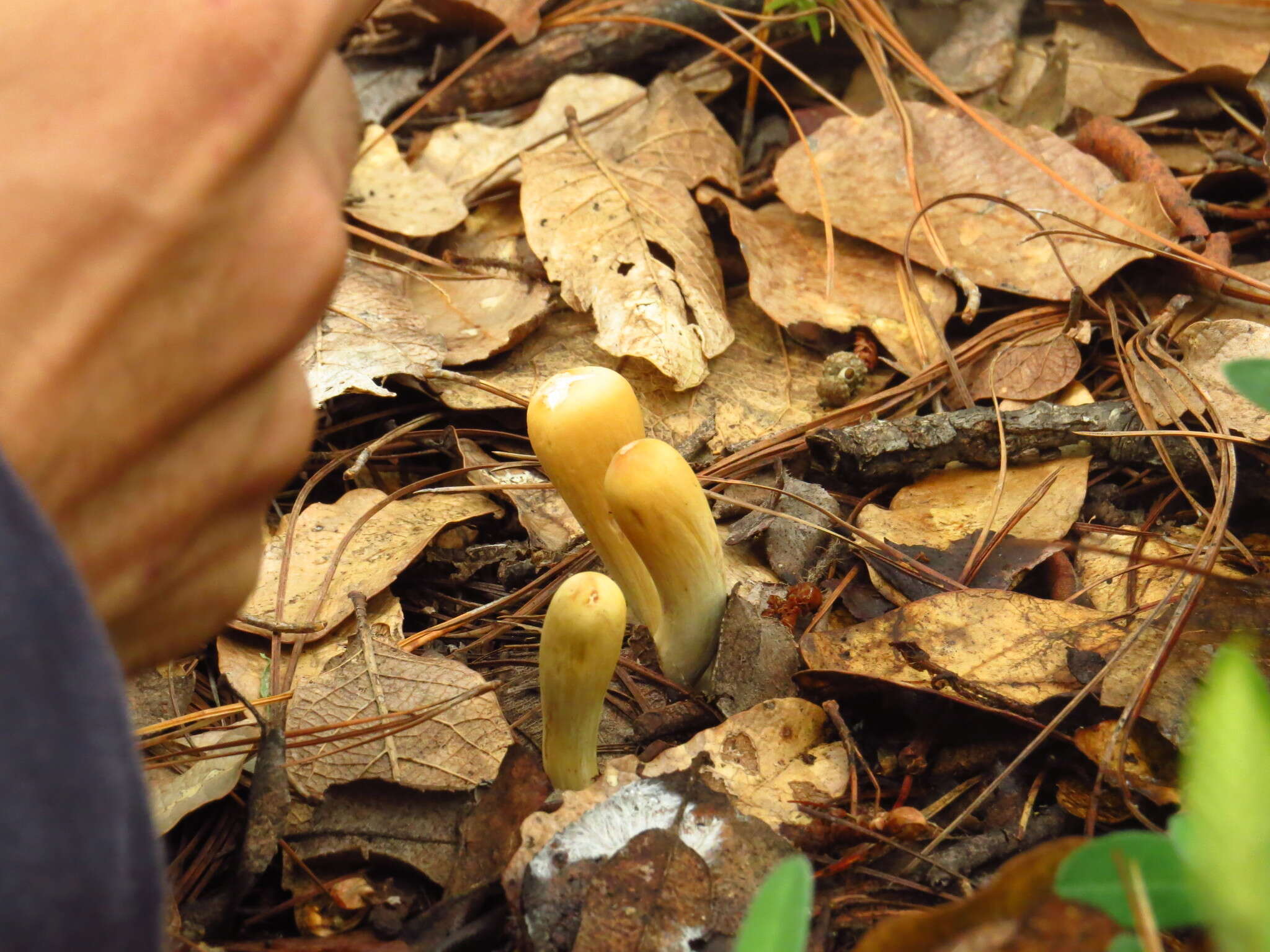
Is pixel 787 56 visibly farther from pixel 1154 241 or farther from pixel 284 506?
pixel 284 506

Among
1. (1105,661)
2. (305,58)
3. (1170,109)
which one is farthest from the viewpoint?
(1170,109)

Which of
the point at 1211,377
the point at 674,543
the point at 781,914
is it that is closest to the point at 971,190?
the point at 1211,377

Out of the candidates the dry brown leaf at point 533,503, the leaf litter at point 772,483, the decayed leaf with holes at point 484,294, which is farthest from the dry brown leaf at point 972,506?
the decayed leaf with holes at point 484,294

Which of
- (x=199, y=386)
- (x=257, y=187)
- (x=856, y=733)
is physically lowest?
(x=856, y=733)

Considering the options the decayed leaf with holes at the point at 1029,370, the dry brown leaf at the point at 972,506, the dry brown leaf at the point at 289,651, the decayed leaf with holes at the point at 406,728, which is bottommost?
the dry brown leaf at the point at 289,651

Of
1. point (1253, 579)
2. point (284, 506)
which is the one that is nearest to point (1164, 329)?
point (1253, 579)

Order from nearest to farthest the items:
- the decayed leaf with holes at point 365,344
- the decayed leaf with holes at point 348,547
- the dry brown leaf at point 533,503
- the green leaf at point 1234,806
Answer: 1. the green leaf at point 1234,806
2. the decayed leaf with holes at point 348,547
3. the dry brown leaf at point 533,503
4. the decayed leaf with holes at point 365,344

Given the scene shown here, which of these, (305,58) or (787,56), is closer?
(305,58)

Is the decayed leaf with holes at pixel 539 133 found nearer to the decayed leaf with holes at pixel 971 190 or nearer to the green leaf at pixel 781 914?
the decayed leaf with holes at pixel 971 190
